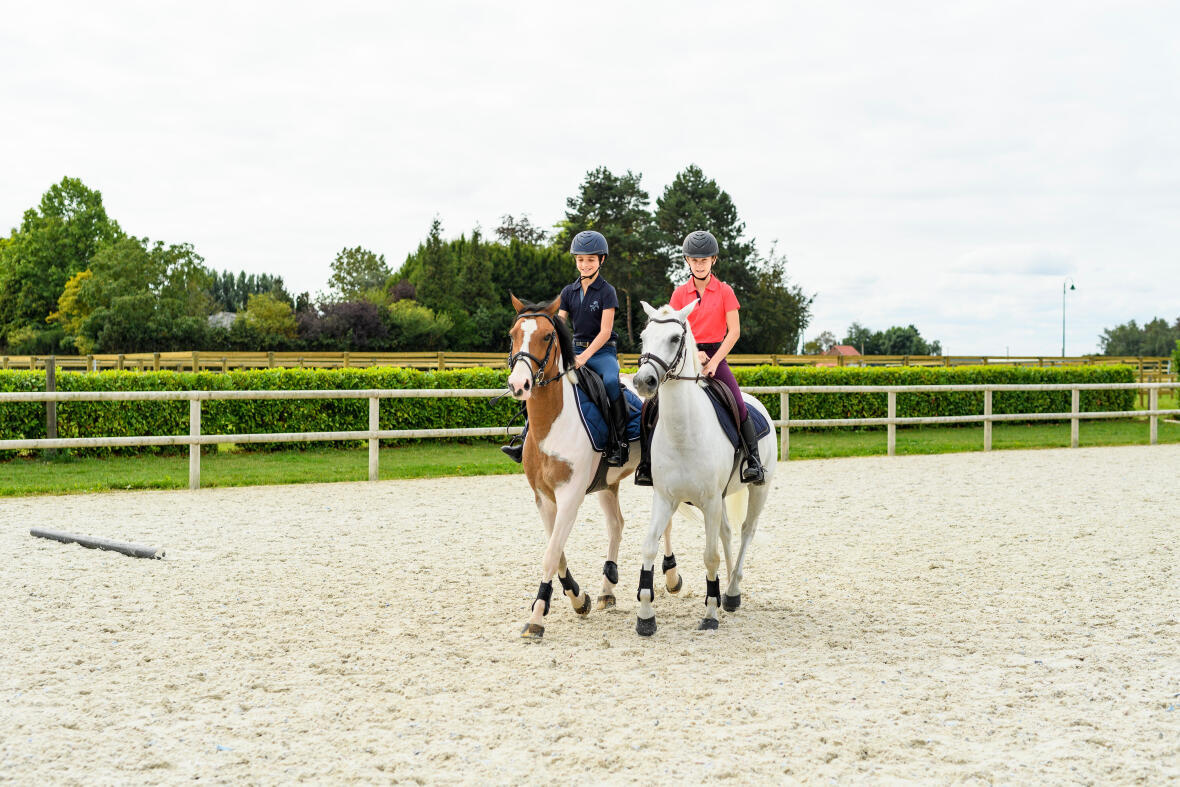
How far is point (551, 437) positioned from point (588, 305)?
0.78 meters

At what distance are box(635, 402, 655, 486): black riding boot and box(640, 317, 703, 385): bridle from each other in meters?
0.50

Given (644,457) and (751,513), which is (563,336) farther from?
(751,513)

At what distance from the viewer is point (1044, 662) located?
442 centimetres

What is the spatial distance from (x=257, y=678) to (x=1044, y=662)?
3.63 meters

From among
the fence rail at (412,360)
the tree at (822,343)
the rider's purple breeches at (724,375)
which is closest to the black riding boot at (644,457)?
the rider's purple breeches at (724,375)

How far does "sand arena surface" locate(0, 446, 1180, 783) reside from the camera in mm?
3285

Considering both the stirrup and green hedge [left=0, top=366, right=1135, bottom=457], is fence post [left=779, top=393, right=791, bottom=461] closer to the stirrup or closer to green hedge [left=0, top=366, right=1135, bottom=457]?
green hedge [left=0, top=366, right=1135, bottom=457]

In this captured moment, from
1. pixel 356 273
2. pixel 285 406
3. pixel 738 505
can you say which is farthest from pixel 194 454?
pixel 356 273

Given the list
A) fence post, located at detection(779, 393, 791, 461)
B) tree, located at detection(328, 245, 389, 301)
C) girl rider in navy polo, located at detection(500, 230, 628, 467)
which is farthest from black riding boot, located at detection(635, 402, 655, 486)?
Answer: tree, located at detection(328, 245, 389, 301)

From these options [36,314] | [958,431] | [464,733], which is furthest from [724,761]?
[36,314]

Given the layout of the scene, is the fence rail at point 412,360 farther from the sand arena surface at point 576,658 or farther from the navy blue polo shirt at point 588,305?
the navy blue polo shirt at point 588,305

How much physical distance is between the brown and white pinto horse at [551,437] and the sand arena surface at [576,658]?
1.23 ft

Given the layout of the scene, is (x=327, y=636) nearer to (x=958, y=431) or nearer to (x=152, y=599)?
(x=152, y=599)

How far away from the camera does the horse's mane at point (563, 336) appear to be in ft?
16.0
